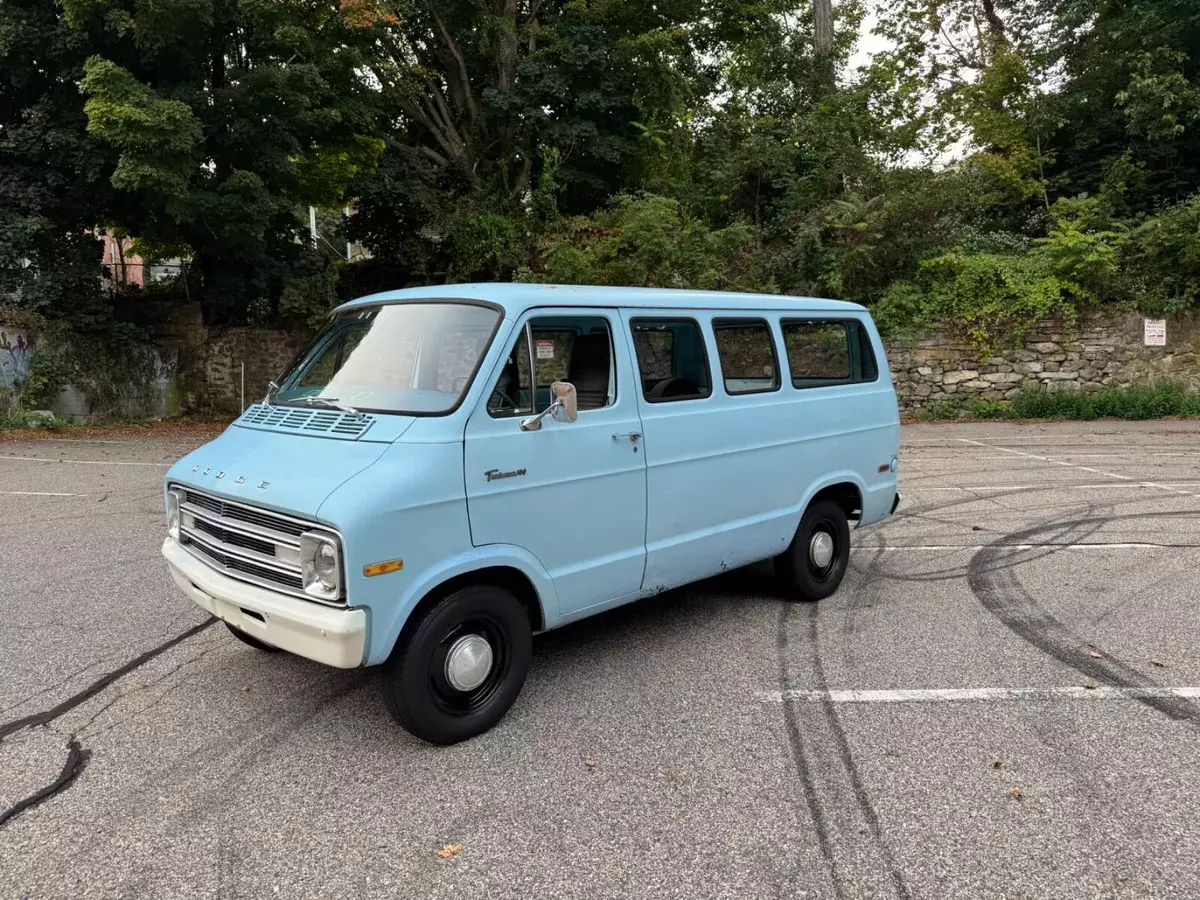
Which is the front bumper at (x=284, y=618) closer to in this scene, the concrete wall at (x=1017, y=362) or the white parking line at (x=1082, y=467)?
the white parking line at (x=1082, y=467)

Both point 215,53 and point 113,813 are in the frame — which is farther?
point 215,53

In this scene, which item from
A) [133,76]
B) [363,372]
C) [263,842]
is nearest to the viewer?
[263,842]

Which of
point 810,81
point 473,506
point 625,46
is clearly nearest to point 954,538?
point 473,506

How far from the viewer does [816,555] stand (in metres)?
5.64

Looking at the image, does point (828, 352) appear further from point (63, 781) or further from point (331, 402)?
point (63, 781)

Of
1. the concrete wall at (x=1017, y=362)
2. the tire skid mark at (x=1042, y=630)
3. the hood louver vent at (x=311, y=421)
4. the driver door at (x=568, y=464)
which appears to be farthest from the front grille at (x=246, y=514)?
the concrete wall at (x=1017, y=362)

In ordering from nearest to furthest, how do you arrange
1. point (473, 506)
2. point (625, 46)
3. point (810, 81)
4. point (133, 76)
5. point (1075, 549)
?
point (473, 506), point (1075, 549), point (133, 76), point (625, 46), point (810, 81)

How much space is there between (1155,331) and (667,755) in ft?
60.3

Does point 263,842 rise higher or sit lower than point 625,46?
lower

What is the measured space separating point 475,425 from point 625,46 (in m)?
19.8

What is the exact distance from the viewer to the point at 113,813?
10.2ft

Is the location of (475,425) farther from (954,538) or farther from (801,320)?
(954,538)

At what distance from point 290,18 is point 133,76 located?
3.21 metres

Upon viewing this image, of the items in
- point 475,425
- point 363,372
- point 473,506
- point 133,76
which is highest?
point 133,76
